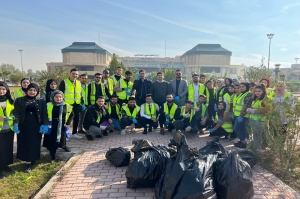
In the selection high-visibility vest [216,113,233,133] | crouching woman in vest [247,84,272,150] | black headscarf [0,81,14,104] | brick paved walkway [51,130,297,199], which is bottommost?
brick paved walkway [51,130,297,199]

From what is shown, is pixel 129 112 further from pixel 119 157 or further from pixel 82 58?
pixel 82 58

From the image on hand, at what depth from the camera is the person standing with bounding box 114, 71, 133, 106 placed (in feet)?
23.2

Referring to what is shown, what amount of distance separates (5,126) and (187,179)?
3283 mm

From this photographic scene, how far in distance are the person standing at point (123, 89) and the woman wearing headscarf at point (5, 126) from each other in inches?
134

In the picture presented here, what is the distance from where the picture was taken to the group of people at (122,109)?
4.17 meters

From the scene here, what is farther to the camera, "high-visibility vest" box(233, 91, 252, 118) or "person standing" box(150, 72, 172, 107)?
"person standing" box(150, 72, 172, 107)

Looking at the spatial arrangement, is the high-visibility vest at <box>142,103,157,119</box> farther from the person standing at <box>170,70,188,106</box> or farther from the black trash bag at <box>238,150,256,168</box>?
the black trash bag at <box>238,150,256,168</box>

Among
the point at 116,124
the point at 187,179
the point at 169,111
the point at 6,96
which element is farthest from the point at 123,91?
the point at 187,179

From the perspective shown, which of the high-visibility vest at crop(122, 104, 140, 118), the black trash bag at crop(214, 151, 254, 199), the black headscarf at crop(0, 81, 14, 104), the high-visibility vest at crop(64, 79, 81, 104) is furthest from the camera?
the high-visibility vest at crop(122, 104, 140, 118)

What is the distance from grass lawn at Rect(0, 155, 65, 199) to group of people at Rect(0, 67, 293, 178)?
0.58 feet

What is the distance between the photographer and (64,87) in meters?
5.68

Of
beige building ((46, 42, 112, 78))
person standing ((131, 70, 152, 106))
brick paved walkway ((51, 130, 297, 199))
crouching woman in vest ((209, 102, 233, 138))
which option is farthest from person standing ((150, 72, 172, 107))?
beige building ((46, 42, 112, 78))

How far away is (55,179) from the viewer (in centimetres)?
377

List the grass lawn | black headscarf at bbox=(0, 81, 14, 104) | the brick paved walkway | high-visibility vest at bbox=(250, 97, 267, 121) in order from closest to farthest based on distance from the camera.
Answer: the brick paved walkway → the grass lawn → black headscarf at bbox=(0, 81, 14, 104) → high-visibility vest at bbox=(250, 97, 267, 121)
